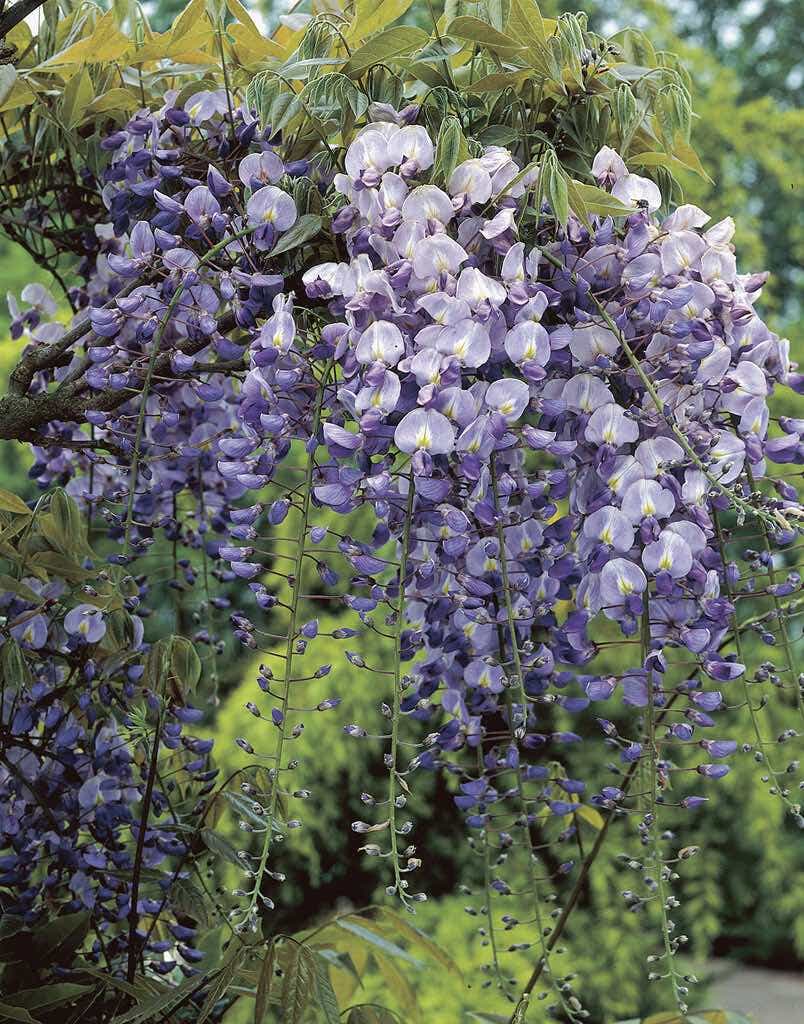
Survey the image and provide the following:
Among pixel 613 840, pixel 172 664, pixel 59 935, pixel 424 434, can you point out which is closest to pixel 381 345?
pixel 424 434

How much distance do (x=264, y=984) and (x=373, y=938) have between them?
8.7 inches

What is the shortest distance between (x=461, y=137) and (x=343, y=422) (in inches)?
6.9

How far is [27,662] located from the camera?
833 millimetres

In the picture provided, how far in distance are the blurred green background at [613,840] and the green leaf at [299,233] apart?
1.55 metres

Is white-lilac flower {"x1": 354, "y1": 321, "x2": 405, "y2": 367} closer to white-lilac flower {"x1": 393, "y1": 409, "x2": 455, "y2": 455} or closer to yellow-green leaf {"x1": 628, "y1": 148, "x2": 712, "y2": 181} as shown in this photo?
white-lilac flower {"x1": 393, "y1": 409, "x2": 455, "y2": 455}

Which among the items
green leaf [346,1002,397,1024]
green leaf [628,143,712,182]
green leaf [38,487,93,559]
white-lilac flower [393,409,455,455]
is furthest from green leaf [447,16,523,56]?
green leaf [346,1002,397,1024]

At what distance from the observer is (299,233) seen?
0.68 m

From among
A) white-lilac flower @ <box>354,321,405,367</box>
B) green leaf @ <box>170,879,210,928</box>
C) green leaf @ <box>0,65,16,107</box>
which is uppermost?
green leaf @ <box>0,65,16,107</box>

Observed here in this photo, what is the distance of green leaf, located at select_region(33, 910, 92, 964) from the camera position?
31.9 inches

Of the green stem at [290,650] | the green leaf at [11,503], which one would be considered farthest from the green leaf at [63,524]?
the green stem at [290,650]

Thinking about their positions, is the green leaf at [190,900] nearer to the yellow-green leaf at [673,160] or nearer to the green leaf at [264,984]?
the green leaf at [264,984]

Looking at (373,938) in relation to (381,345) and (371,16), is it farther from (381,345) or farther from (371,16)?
(371,16)

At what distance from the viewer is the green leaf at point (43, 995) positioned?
75cm

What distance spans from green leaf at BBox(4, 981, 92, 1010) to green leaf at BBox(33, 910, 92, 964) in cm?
5
